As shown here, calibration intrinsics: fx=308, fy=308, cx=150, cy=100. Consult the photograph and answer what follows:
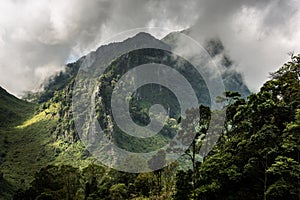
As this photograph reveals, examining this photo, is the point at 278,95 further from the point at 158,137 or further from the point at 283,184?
the point at 158,137

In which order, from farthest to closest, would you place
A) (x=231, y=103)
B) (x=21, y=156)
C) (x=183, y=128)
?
(x=21, y=156) → (x=231, y=103) → (x=183, y=128)

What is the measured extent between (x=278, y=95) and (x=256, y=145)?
31.7 feet

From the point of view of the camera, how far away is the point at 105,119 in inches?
7318

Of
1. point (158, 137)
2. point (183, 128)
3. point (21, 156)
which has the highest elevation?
point (158, 137)

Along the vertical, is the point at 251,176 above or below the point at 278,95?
below

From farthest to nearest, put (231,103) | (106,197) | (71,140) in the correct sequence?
1. (71,140)
2. (106,197)
3. (231,103)

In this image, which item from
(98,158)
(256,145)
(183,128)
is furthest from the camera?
(98,158)

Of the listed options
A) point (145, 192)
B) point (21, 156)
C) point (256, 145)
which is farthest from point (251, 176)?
point (21, 156)

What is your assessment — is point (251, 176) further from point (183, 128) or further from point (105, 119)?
point (105, 119)

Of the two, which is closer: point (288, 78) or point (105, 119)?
point (288, 78)

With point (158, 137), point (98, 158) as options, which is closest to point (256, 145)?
point (98, 158)

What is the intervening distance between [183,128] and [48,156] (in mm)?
165369

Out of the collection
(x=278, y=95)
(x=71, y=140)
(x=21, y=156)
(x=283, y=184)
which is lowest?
(x=283, y=184)

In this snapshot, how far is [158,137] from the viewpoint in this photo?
188m
